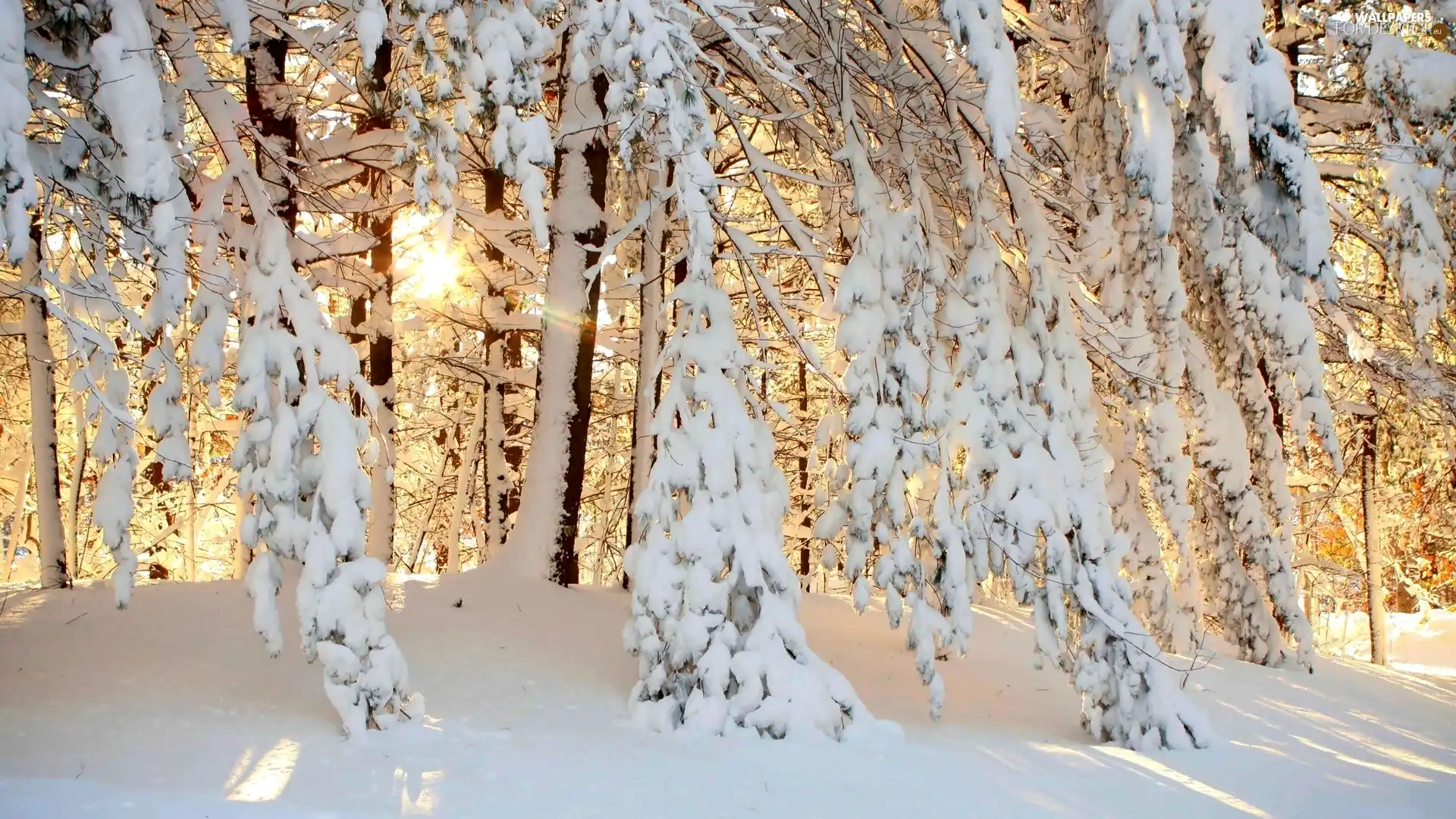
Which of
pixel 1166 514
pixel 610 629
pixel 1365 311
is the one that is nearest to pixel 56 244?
pixel 610 629

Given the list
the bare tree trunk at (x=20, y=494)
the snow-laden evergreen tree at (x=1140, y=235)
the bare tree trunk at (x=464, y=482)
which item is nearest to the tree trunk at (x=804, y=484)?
the bare tree trunk at (x=464, y=482)

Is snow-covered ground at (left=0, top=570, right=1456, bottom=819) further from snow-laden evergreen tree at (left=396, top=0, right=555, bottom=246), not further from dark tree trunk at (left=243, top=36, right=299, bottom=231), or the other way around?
dark tree trunk at (left=243, top=36, right=299, bottom=231)

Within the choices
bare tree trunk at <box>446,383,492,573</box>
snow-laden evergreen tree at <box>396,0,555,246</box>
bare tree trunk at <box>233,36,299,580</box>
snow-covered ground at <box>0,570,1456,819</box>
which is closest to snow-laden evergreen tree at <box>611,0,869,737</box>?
snow-covered ground at <box>0,570,1456,819</box>

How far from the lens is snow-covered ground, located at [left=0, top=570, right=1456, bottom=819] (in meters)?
4.09

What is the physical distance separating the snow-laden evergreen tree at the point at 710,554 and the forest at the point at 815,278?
20 millimetres

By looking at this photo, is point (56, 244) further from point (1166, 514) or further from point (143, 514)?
point (1166, 514)

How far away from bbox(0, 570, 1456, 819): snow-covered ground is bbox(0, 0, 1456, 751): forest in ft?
0.88

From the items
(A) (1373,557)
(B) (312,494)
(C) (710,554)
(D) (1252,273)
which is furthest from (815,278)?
(A) (1373,557)

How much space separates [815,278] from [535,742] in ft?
11.5

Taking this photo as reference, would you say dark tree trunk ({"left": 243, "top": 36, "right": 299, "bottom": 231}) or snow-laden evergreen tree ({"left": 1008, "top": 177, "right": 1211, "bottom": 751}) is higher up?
dark tree trunk ({"left": 243, "top": 36, "right": 299, "bottom": 231})

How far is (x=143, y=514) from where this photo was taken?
15727mm

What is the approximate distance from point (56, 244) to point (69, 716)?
6110 millimetres

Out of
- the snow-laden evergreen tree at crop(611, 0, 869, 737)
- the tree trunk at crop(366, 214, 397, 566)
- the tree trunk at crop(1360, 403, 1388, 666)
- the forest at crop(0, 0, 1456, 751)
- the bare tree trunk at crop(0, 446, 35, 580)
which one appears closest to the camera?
the forest at crop(0, 0, 1456, 751)

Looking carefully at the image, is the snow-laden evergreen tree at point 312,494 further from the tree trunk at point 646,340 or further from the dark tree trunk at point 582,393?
the tree trunk at point 646,340
